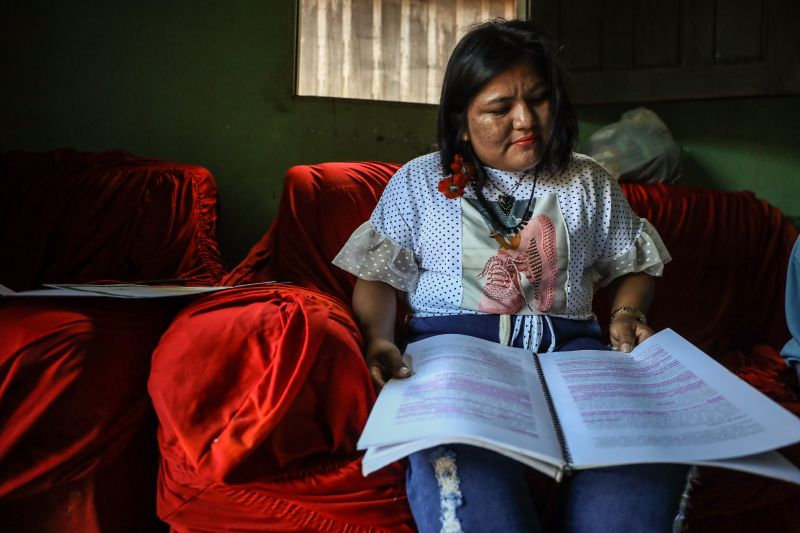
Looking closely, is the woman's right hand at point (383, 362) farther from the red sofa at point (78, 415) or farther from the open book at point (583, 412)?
the red sofa at point (78, 415)

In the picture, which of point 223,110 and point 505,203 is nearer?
point 505,203

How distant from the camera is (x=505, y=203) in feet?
3.98

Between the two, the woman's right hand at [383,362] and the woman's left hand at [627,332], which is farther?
the woman's left hand at [627,332]

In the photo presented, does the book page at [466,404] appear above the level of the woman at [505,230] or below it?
below

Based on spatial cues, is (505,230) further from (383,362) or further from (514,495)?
(514,495)

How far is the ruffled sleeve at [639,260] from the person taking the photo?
123 cm

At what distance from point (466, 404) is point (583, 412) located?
0.15 metres

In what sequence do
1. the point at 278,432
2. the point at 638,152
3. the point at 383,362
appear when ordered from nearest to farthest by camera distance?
the point at 278,432
the point at 383,362
the point at 638,152

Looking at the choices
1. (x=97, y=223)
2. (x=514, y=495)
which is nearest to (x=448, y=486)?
(x=514, y=495)

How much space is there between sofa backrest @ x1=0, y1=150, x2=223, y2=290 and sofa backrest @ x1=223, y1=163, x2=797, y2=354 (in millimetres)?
154

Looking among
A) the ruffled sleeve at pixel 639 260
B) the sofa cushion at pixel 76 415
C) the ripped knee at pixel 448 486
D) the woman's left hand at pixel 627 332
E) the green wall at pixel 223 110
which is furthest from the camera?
the green wall at pixel 223 110

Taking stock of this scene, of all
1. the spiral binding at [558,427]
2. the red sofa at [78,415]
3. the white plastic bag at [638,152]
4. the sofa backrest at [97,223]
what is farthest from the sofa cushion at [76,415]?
the white plastic bag at [638,152]

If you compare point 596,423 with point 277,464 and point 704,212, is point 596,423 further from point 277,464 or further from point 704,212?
point 704,212

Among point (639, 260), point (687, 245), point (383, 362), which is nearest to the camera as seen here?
point (383, 362)
